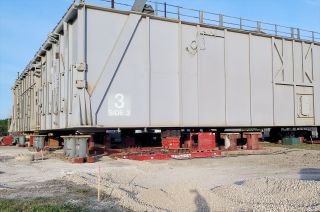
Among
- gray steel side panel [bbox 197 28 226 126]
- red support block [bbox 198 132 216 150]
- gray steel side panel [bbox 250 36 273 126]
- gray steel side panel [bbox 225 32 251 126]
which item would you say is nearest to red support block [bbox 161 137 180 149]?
red support block [bbox 198 132 216 150]

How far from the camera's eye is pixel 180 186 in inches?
337

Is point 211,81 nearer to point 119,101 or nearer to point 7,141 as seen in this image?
point 119,101

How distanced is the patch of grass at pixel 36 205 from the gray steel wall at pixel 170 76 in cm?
766

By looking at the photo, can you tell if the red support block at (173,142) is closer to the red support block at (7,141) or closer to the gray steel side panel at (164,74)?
the gray steel side panel at (164,74)

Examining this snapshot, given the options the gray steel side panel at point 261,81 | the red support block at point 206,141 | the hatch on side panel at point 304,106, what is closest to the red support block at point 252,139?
the gray steel side panel at point 261,81

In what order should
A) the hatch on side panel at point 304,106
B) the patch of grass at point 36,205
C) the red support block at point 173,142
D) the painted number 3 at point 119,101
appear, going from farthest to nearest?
the hatch on side panel at point 304,106
the red support block at point 173,142
the painted number 3 at point 119,101
the patch of grass at point 36,205

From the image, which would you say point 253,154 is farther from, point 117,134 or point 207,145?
point 117,134

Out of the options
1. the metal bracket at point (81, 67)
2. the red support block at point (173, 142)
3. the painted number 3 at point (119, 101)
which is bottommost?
the red support block at point (173, 142)

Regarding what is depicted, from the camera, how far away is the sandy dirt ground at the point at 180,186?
7344 mm

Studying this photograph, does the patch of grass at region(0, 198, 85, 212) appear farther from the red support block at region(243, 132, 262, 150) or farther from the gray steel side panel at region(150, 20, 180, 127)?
the red support block at region(243, 132, 262, 150)

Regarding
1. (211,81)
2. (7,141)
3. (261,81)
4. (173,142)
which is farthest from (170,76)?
(7,141)

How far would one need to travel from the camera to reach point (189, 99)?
17.7 meters

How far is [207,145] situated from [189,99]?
7.90 feet

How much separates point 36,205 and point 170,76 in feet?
36.6
